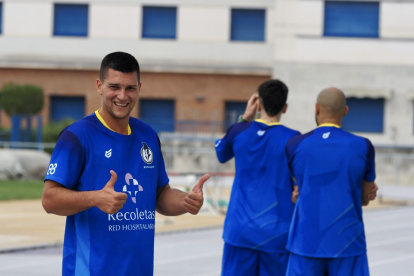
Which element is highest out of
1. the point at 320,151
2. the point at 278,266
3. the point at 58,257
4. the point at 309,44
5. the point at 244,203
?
the point at 309,44

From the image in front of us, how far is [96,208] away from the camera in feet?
14.6

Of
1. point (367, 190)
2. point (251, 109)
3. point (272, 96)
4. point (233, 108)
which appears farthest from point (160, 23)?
point (367, 190)

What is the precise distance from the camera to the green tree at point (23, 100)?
40.2 metres

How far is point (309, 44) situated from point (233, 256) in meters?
35.1

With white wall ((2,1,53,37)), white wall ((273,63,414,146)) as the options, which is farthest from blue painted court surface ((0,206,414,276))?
white wall ((2,1,53,37))

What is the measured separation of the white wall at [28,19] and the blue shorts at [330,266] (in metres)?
41.1

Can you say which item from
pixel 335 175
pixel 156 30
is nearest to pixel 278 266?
pixel 335 175

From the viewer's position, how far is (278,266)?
21.5ft

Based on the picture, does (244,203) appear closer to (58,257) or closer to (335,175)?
(335,175)

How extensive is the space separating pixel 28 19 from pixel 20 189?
2250 centimetres

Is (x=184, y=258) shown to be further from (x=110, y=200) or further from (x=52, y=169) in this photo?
(x=110, y=200)

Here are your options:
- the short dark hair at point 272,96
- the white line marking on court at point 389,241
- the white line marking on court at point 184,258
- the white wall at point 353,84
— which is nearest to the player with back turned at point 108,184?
the short dark hair at point 272,96

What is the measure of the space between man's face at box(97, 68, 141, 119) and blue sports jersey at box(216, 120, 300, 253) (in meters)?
2.32

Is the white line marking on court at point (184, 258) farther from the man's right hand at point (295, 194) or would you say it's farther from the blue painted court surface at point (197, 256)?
the man's right hand at point (295, 194)
